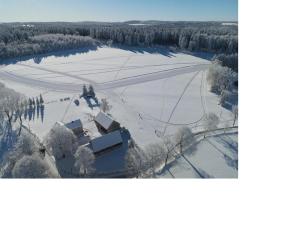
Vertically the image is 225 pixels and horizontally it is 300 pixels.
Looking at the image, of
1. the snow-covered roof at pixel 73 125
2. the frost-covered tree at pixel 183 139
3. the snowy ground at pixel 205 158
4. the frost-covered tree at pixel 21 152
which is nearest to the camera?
the snowy ground at pixel 205 158

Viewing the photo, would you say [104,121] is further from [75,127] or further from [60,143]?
[60,143]

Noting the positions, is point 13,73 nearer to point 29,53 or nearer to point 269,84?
point 29,53

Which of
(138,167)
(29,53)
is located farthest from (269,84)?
(29,53)

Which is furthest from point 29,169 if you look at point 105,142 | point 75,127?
point 75,127

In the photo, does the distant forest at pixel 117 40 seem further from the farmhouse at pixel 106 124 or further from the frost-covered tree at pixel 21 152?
the frost-covered tree at pixel 21 152

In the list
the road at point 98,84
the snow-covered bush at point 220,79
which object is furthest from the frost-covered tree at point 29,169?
A: the snow-covered bush at point 220,79

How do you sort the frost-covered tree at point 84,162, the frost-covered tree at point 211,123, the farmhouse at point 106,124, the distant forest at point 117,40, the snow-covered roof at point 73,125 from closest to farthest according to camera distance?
the frost-covered tree at point 84,162 < the frost-covered tree at point 211,123 < the snow-covered roof at point 73,125 < the farmhouse at point 106,124 < the distant forest at point 117,40
